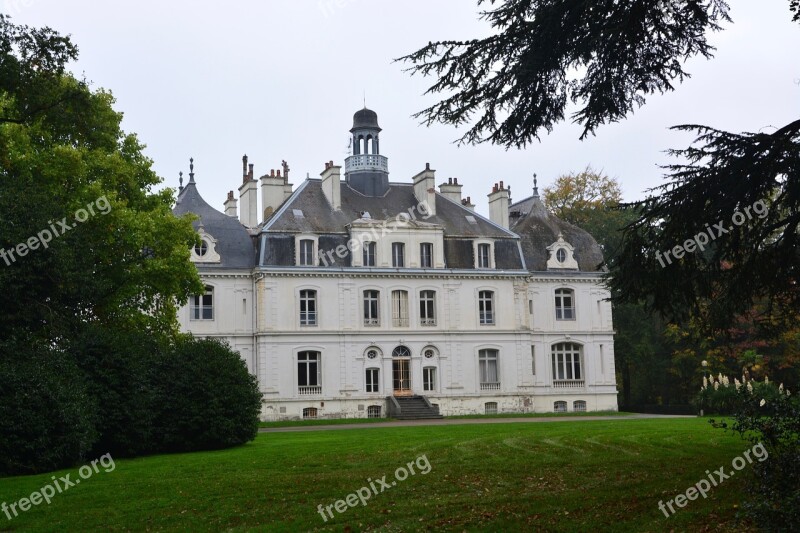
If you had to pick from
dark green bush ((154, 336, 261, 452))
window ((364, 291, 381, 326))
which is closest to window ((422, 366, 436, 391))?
window ((364, 291, 381, 326))

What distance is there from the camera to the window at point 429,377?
42812 millimetres

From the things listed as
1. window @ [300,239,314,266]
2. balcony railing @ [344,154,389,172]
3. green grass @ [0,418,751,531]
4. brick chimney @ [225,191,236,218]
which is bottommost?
green grass @ [0,418,751,531]

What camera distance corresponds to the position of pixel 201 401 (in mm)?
22781

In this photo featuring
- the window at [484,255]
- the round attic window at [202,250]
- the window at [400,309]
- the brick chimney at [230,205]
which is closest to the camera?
the round attic window at [202,250]

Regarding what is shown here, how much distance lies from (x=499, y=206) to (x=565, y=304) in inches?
230

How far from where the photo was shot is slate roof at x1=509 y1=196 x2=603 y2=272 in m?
45.7

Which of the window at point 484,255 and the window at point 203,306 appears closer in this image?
the window at point 203,306

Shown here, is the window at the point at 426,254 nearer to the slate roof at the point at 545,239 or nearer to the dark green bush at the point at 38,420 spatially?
the slate roof at the point at 545,239

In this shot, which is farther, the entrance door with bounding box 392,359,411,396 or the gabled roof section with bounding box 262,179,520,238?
the entrance door with bounding box 392,359,411,396

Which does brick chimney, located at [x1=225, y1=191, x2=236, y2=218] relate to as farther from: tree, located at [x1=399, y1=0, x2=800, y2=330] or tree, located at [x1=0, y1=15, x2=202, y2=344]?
tree, located at [x1=399, y1=0, x2=800, y2=330]

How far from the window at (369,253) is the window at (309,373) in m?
4.69

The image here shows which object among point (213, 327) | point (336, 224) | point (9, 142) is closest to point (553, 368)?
point (336, 224)

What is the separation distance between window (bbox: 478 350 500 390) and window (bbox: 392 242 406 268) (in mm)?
5585

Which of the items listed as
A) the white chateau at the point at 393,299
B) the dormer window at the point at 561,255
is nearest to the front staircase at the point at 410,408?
the white chateau at the point at 393,299
